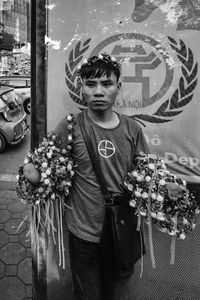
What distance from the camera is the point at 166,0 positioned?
1.69 m

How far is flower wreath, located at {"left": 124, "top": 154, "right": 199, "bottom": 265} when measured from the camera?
132 centimetres

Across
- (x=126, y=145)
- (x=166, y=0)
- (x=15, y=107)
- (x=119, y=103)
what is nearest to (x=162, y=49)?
(x=166, y=0)

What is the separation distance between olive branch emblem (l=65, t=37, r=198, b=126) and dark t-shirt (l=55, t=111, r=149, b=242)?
0.33 meters

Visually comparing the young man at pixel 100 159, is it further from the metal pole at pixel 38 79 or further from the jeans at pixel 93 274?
the metal pole at pixel 38 79

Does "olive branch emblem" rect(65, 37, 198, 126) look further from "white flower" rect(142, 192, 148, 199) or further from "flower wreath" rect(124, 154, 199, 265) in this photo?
"white flower" rect(142, 192, 148, 199)

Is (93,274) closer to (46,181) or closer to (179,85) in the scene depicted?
(46,181)

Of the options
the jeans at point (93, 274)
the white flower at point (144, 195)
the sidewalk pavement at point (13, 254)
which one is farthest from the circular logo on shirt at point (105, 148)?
the sidewalk pavement at point (13, 254)

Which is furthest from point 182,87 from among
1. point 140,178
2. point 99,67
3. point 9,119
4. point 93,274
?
point 9,119

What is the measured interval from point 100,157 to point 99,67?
456 mm

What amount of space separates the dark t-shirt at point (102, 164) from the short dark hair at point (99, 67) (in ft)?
0.78

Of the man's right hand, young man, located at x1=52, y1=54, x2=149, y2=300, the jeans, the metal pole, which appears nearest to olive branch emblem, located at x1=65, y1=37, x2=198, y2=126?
the metal pole

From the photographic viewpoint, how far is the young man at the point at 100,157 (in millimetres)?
1410

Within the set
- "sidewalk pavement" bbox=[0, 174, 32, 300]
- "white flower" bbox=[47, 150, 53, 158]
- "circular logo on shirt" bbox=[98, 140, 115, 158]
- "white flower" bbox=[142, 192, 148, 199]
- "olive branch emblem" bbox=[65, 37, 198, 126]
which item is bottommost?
"sidewalk pavement" bbox=[0, 174, 32, 300]

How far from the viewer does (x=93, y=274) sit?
1.56m
